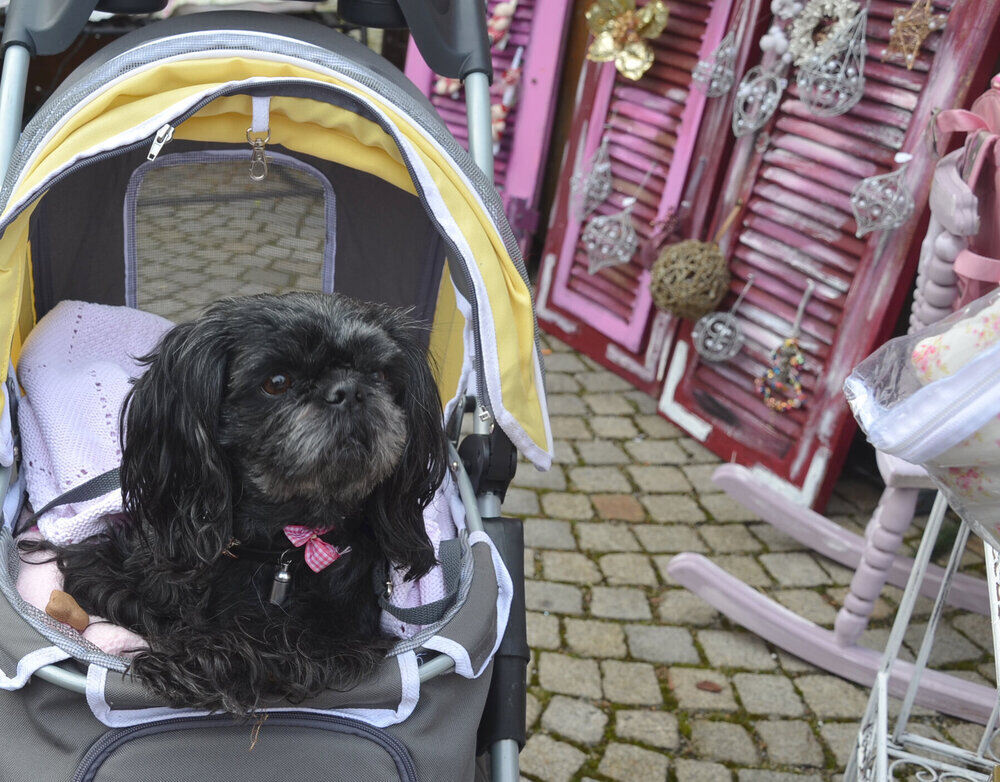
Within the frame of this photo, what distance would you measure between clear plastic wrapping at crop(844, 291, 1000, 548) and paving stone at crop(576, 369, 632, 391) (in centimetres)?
276

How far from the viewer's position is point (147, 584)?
1.66 m

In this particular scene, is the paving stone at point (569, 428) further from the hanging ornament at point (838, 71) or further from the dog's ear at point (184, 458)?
the dog's ear at point (184, 458)

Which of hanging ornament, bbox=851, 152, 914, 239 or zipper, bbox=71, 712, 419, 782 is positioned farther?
hanging ornament, bbox=851, 152, 914, 239

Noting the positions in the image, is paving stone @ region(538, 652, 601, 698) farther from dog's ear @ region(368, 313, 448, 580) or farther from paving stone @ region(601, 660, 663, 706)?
dog's ear @ region(368, 313, 448, 580)

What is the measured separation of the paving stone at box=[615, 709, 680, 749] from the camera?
2.64 m

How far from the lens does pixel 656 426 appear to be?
4.23 metres

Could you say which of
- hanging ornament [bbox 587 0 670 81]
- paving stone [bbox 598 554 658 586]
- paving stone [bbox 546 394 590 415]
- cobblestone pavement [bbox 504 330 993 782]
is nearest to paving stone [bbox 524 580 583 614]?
cobblestone pavement [bbox 504 330 993 782]

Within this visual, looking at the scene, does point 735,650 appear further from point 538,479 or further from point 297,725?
point 297,725

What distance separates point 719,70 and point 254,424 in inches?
111

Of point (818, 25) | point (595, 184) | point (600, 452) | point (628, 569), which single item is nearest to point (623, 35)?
point (595, 184)

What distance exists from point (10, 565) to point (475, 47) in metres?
1.55

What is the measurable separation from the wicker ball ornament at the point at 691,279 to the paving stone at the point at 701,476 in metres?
0.63

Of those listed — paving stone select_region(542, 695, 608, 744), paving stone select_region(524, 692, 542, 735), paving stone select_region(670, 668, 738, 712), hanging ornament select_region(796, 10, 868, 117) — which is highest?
hanging ornament select_region(796, 10, 868, 117)

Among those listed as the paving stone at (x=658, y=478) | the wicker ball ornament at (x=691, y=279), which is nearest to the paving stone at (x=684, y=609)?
the paving stone at (x=658, y=478)
